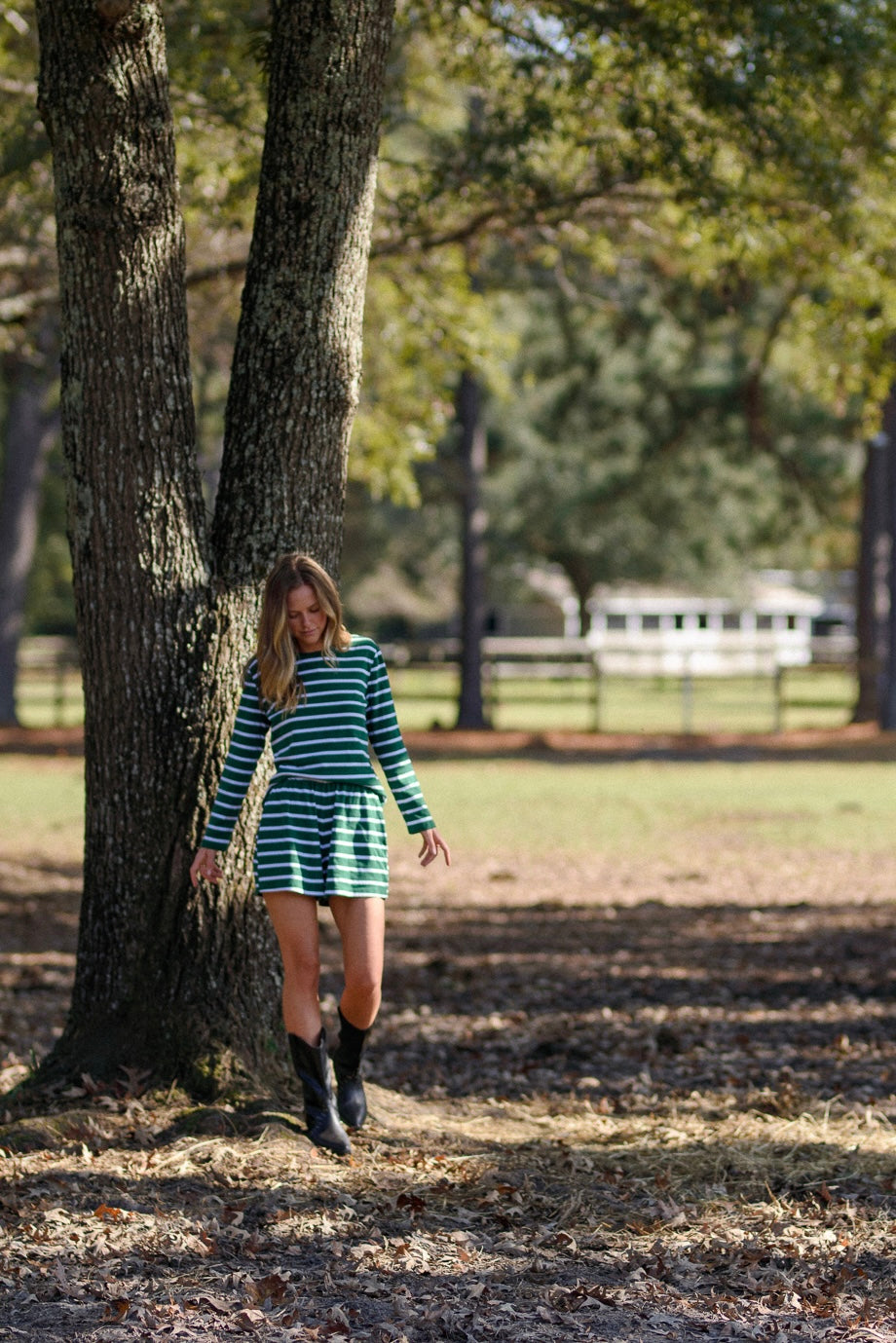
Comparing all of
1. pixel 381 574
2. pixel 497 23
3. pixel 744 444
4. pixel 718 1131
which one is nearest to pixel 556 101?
pixel 497 23

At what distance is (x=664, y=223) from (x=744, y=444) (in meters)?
22.2

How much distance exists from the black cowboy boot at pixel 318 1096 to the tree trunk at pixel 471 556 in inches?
803

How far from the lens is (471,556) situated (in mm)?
25609

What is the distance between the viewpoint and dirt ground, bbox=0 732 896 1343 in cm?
364

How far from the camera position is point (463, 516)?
1013 inches

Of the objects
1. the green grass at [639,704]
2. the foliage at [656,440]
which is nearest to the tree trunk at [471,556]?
the green grass at [639,704]

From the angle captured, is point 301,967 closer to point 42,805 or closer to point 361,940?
point 361,940

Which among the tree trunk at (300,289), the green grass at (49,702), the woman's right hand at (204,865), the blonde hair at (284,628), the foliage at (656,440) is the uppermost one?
the foliage at (656,440)

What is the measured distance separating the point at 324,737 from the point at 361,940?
60 cm

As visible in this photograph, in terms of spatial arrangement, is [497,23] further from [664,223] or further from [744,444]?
[744,444]

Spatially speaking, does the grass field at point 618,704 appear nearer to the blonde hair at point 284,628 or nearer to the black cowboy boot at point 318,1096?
the black cowboy boot at point 318,1096

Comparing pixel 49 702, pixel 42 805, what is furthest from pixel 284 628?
pixel 49 702

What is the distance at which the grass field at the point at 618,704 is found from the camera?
28.0 metres

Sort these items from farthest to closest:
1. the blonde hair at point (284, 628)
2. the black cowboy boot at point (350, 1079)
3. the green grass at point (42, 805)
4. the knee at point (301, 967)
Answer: the green grass at point (42, 805), the black cowboy boot at point (350, 1079), the knee at point (301, 967), the blonde hair at point (284, 628)
